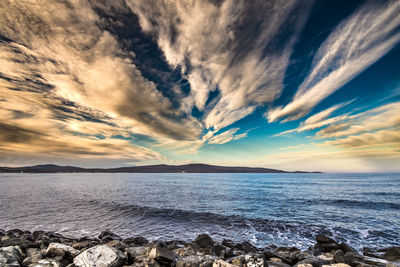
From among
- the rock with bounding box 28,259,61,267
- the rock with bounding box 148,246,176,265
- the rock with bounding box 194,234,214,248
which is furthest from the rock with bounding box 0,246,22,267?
the rock with bounding box 194,234,214,248

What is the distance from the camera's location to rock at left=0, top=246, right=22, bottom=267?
6585 millimetres

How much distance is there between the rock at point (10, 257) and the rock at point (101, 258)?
2.51 metres

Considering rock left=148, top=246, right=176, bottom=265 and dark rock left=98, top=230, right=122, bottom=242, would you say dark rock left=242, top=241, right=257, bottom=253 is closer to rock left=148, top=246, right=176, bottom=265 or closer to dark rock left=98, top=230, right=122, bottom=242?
rock left=148, top=246, right=176, bottom=265

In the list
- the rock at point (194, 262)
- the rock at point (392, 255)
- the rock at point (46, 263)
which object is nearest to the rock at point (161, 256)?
the rock at point (194, 262)

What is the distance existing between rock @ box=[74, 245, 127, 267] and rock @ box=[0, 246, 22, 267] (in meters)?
2.51

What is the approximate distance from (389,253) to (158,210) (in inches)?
893

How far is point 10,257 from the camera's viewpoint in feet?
22.6

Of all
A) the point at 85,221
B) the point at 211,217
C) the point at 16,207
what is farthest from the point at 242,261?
the point at 16,207

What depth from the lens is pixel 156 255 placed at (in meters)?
7.03

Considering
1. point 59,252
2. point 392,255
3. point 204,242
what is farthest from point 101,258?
point 392,255

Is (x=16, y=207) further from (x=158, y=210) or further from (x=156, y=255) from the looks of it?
(x=156, y=255)

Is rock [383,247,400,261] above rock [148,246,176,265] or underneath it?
underneath

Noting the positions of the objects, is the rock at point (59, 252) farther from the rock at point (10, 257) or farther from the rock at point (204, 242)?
the rock at point (204, 242)

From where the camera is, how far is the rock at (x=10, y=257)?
21.6ft
